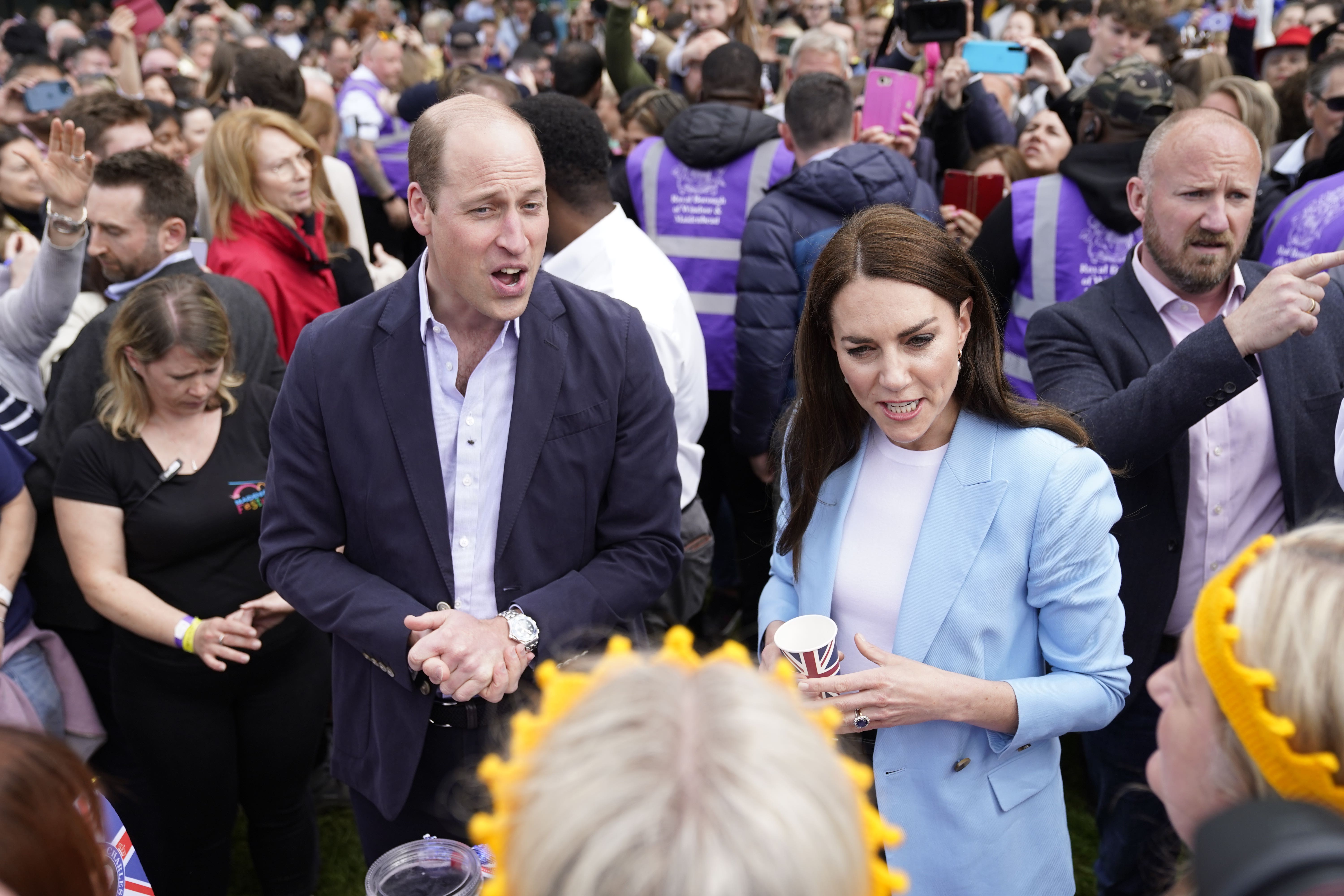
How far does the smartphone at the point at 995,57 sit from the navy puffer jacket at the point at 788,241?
5.47 feet

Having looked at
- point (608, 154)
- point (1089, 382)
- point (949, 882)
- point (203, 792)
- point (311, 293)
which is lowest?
point (203, 792)

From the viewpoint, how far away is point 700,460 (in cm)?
338

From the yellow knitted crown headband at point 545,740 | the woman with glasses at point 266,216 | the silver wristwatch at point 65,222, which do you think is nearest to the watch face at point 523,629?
the yellow knitted crown headband at point 545,740

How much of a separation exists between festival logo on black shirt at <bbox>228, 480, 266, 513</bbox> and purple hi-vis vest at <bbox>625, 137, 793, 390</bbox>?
227cm

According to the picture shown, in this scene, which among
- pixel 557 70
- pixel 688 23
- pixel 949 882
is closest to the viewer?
pixel 949 882

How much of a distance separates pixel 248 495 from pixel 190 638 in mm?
429

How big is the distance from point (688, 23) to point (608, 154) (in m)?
6.68

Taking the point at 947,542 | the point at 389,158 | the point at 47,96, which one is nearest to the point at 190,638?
the point at 947,542

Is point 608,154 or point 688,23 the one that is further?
point 688,23

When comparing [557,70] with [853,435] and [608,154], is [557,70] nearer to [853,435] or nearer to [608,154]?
[608,154]

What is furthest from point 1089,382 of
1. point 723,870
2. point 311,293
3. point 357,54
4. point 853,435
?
point 357,54

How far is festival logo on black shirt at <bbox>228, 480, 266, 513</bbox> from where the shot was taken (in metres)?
3.01

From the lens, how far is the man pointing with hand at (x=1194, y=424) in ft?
8.40

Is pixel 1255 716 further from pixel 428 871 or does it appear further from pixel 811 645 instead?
pixel 428 871
